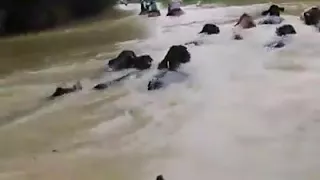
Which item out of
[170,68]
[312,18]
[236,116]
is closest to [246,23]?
[312,18]

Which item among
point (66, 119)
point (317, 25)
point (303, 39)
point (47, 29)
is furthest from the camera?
point (47, 29)

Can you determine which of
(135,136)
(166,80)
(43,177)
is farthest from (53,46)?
(43,177)

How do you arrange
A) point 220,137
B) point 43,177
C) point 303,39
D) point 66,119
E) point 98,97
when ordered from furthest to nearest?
point 303,39 → point 98,97 → point 66,119 → point 220,137 → point 43,177

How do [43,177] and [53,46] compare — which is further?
[53,46]

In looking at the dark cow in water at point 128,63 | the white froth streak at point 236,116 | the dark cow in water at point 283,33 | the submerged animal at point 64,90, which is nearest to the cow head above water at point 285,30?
the dark cow in water at point 283,33

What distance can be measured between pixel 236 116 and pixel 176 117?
9.9 inches

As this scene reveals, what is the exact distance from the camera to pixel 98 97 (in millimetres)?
2996

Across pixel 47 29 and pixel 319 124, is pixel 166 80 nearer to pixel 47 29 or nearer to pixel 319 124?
pixel 319 124

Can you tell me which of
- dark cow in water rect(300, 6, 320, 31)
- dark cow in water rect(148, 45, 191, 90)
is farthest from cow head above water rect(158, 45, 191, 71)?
dark cow in water rect(300, 6, 320, 31)

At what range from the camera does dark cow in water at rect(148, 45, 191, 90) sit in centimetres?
307

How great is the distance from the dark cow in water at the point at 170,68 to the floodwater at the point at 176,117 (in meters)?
0.05

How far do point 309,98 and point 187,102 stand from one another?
54 centimetres

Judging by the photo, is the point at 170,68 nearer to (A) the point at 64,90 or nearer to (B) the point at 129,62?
(B) the point at 129,62

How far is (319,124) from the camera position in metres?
2.41
